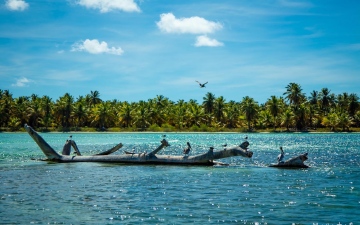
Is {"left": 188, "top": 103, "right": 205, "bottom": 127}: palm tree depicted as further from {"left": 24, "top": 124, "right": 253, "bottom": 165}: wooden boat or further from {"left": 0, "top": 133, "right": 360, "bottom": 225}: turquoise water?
{"left": 0, "top": 133, "right": 360, "bottom": 225}: turquoise water

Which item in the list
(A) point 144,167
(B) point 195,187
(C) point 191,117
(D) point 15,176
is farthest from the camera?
(C) point 191,117

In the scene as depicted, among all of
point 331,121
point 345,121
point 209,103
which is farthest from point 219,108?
point 345,121

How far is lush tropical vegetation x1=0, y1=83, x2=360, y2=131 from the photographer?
14262cm

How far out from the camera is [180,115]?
146m

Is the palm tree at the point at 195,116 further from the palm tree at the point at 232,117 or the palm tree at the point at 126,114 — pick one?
the palm tree at the point at 126,114

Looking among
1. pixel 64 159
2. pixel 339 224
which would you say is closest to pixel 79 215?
pixel 339 224

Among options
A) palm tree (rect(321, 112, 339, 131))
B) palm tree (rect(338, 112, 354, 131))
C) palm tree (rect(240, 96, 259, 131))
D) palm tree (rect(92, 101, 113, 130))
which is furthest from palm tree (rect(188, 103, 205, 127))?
palm tree (rect(338, 112, 354, 131))

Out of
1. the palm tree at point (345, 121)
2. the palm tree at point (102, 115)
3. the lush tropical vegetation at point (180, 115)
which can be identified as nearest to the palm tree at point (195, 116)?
the lush tropical vegetation at point (180, 115)

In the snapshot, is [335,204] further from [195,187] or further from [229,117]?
[229,117]

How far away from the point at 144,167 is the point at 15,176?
34.9 ft

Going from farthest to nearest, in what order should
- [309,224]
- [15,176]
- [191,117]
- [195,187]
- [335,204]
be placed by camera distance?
[191,117] < [15,176] < [195,187] < [335,204] < [309,224]

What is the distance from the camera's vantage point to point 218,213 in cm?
1664

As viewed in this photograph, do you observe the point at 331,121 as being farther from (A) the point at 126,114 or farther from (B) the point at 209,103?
(A) the point at 126,114

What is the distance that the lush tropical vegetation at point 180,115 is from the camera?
142625mm
